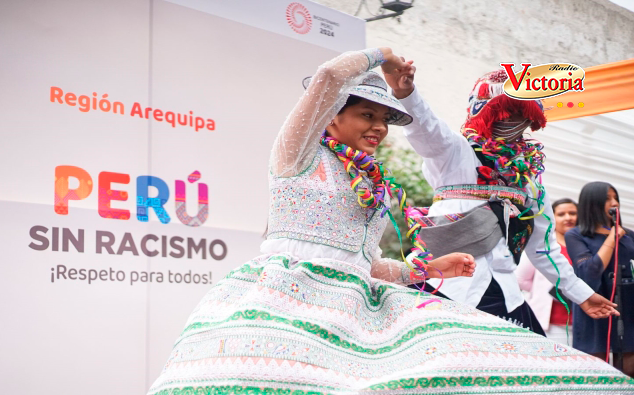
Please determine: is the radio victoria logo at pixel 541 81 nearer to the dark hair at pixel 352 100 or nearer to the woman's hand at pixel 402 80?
the woman's hand at pixel 402 80

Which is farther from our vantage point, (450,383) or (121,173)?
(121,173)

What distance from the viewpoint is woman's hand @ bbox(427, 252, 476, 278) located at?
264 centimetres

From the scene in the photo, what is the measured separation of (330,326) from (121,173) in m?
2.10

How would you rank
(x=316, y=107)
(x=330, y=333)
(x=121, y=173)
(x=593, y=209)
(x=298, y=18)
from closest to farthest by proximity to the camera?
(x=330, y=333)
(x=316, y=107)
(x=121, y=173)
(x=298, y=18)
(x=593, y=209)

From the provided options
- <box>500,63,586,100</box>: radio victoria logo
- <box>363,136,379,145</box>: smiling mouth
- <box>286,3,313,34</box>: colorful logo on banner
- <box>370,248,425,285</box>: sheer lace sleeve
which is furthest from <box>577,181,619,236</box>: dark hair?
<box>363,136,379,145</box>: smiling mouth

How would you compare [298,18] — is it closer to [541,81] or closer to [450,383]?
[541,81]

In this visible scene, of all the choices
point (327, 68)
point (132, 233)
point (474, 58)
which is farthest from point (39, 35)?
Result: point (474, 58)

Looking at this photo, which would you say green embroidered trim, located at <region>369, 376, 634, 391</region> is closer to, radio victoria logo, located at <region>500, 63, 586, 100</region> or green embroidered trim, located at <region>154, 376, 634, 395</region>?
green embroidered trim, located at <region>154, 376, 634, 395</region>

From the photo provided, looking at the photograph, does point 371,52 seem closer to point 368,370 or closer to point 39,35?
point 368,370

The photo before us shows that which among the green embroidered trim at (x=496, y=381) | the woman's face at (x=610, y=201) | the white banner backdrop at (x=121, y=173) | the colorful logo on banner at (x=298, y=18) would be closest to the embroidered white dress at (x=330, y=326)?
the green embroidered trim at (x=496, y=381)

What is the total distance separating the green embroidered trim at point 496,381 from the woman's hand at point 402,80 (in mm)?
1232

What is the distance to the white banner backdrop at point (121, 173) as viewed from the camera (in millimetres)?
3582

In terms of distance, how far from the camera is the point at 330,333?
2.17 metres

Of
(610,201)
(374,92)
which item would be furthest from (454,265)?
(610,201)
